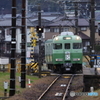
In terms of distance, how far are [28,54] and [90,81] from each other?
13499 mm

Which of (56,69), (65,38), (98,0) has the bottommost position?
(56,69)

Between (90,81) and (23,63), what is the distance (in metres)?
5.05

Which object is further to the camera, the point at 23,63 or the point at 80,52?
the point at 80,52

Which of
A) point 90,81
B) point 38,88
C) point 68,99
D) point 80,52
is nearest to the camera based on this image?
point 68,99

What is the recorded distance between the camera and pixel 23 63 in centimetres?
1858

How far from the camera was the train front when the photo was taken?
2622 centimetres

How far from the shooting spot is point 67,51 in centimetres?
2623

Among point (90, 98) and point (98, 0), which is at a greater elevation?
point (98, 0)

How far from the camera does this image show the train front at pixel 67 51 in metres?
26.2

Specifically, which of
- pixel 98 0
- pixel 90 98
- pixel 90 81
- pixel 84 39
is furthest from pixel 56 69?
pixel 98 0

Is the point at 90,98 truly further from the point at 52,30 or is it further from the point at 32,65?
the point at 52,30

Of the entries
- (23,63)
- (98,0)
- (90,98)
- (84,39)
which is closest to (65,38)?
(23,63)

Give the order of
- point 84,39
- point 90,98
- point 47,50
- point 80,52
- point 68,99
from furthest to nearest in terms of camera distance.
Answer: point 84,39, point 47,50, point 80,52, point 68,99, point 90,98

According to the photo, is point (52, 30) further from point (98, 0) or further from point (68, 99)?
point (68, 99)
